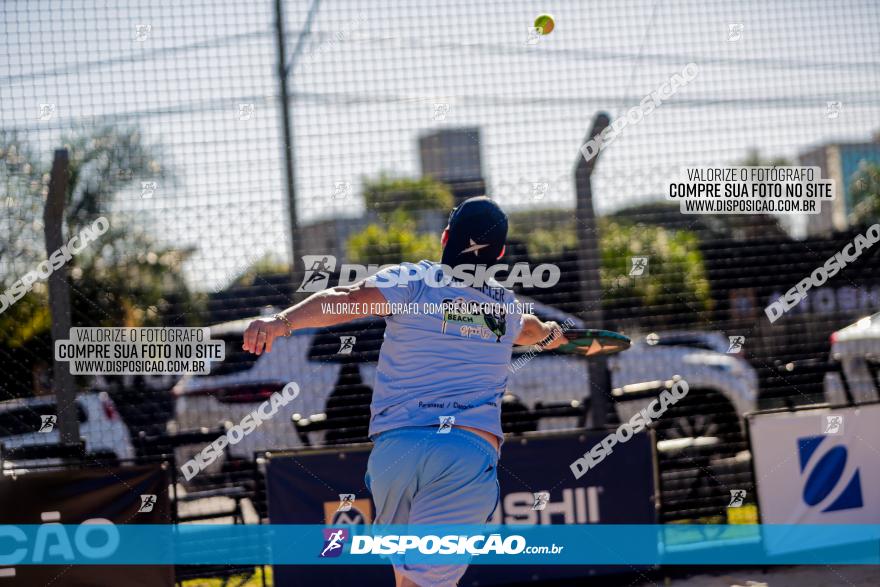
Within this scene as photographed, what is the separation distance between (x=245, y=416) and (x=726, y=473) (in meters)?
3.37

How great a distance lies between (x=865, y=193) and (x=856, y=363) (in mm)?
1380

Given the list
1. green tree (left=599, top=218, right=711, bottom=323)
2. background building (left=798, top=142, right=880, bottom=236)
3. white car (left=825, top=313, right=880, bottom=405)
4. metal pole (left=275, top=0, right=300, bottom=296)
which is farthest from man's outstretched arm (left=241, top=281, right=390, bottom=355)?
background building (left=798, top=142, right=880, bottom=236)

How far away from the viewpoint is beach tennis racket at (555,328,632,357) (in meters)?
4.51

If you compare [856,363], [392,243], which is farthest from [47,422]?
[856,363]

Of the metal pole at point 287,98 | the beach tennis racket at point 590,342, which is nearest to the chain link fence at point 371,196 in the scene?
the metal pole at point 287,98

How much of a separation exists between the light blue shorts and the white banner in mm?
3258

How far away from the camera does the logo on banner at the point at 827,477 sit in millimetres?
6082

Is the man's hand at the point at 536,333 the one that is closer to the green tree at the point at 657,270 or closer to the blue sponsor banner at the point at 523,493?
the blue sponsor banner at the point at 523,493

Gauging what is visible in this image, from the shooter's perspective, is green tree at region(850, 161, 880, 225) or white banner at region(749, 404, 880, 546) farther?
green tree at region(850, 161, 880, 225)

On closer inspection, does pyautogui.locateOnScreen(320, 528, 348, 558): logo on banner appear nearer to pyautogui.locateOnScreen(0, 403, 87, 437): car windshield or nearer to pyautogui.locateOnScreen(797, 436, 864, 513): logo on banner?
pyautogui.locateOnScreen(0, 403, 87, 437): car windshield

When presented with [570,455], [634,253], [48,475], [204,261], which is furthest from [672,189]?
[48,475]

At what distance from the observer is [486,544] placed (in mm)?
5578

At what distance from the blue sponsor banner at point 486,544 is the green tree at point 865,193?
2.50 metres

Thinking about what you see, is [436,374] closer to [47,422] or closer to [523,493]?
[523,493]
